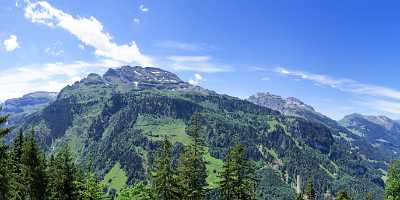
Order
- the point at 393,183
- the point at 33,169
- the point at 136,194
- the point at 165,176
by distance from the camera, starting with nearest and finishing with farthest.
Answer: the point at 165,176 < the point at 393,183 < the point at 33,169 < the point at 136,194

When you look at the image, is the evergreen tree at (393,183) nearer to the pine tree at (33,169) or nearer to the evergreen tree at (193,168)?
the evergreen tree at (193,168)

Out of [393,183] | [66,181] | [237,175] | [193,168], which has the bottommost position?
[66,181]

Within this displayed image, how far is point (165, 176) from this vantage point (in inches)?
2175

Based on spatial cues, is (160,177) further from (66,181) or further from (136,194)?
(66,181)

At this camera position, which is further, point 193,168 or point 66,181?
point 66,181

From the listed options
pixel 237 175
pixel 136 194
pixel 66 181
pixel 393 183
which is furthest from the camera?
pixel 136 194

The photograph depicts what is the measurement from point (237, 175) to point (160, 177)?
9133mm

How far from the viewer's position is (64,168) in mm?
59875

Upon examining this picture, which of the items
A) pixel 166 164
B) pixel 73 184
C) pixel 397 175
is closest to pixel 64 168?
pixel 73 184

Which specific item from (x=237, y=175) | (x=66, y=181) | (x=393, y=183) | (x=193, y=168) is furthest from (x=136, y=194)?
(x=393, y=183)

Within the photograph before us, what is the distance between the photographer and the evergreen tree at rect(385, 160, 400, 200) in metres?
58.8

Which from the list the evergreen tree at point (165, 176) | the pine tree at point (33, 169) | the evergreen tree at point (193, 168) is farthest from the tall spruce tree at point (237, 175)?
the pine tree at point (33, 169)

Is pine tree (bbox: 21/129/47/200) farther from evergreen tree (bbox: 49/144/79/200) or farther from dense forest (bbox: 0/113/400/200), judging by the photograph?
evergreen tree (bbox: 49/144/79/200)

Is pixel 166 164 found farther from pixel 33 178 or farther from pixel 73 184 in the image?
pixel 33 178
